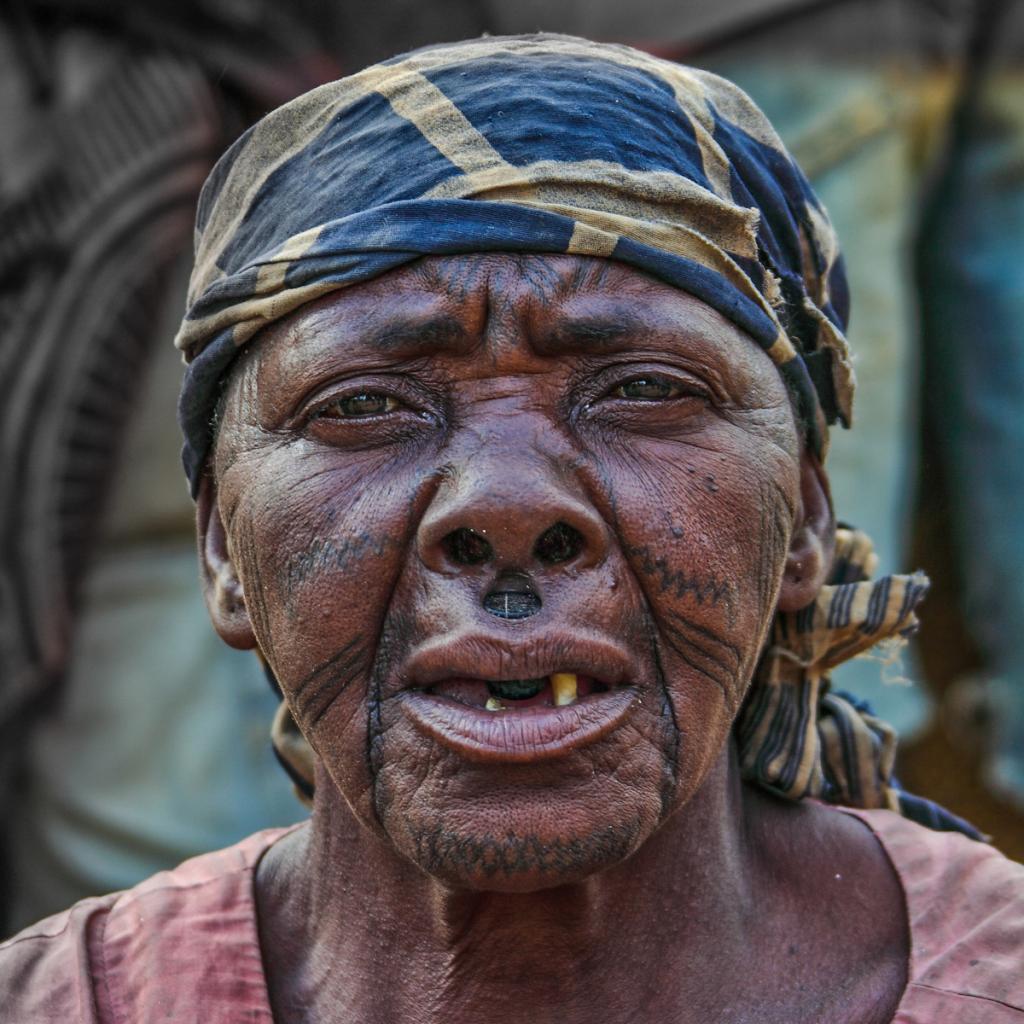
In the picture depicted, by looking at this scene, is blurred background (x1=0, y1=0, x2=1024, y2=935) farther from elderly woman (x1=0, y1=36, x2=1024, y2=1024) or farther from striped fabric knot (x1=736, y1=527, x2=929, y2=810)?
elderly woman (x1=0, y1=36, x2=1024, y2=1024)

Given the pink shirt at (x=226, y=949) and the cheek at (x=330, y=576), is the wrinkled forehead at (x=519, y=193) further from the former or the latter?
the pink shirt at (x=226, y=949)

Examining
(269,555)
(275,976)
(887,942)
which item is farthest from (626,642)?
(275,976)

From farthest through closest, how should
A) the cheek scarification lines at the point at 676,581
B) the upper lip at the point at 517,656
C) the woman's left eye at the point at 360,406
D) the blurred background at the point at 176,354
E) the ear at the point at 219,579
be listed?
the blurred background at the point at 176,354 < the ear at the point at 219,579 < the woman's left eye at the point at 360,406 < the cheek scarification lines at the point at 676,581 < the upper lip at the point at 517,656

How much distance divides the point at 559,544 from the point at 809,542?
56cm

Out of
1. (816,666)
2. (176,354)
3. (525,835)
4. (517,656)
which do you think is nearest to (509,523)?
(517,656)

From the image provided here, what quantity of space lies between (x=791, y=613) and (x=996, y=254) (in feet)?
10.8

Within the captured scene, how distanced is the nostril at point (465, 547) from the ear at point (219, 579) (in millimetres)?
443

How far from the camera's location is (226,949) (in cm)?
252

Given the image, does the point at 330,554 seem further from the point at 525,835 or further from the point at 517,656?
the point at 525,835

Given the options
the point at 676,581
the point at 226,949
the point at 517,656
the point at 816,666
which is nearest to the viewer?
the point at 517,656

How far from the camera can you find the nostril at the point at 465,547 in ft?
6.97

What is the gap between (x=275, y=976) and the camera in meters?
2.54

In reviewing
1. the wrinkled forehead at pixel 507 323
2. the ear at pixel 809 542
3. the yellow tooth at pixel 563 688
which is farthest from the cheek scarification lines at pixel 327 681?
the ear at pixel 809 542

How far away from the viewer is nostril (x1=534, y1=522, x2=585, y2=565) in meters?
2.12
